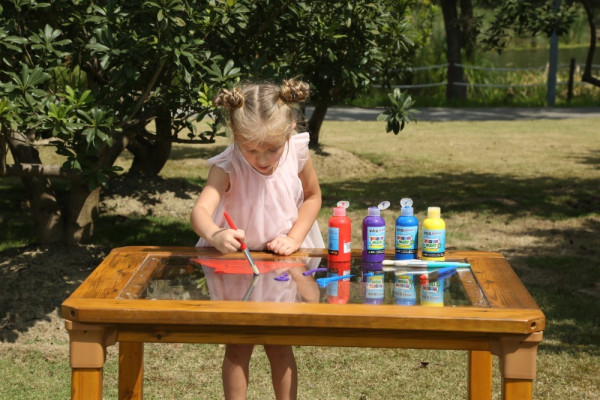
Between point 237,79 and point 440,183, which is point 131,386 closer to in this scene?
point 237,79

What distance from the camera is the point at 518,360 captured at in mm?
2863

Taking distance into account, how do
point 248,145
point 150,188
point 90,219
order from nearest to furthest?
point 248,145, point 90,219, point 150,188

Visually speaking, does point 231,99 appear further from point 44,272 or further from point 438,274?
point 44,272

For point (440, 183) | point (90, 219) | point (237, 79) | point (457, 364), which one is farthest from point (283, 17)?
point (440, 183)

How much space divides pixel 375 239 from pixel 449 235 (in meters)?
4.65

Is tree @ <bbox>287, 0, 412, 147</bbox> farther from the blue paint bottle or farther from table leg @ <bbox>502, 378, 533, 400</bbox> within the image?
table leg @ <bbox>502, 378, 533, 400</bbox>

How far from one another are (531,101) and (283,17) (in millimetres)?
16211

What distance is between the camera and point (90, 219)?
269 inches

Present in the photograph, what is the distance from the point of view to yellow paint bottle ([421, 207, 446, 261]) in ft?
11.5

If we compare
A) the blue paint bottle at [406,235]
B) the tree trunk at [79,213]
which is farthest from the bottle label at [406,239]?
the tree trunk at [79,213]

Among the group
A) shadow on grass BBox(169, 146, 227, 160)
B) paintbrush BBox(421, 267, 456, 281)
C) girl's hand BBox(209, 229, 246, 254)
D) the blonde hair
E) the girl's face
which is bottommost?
shadow on grass BBox(169, 146, 227, 160)

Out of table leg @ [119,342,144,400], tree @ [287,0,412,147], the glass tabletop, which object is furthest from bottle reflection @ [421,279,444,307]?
tree @ [287,0,412,147]

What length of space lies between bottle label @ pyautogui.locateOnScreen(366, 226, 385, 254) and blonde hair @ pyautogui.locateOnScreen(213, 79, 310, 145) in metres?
0.54

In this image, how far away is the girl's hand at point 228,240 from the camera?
3.62 m
